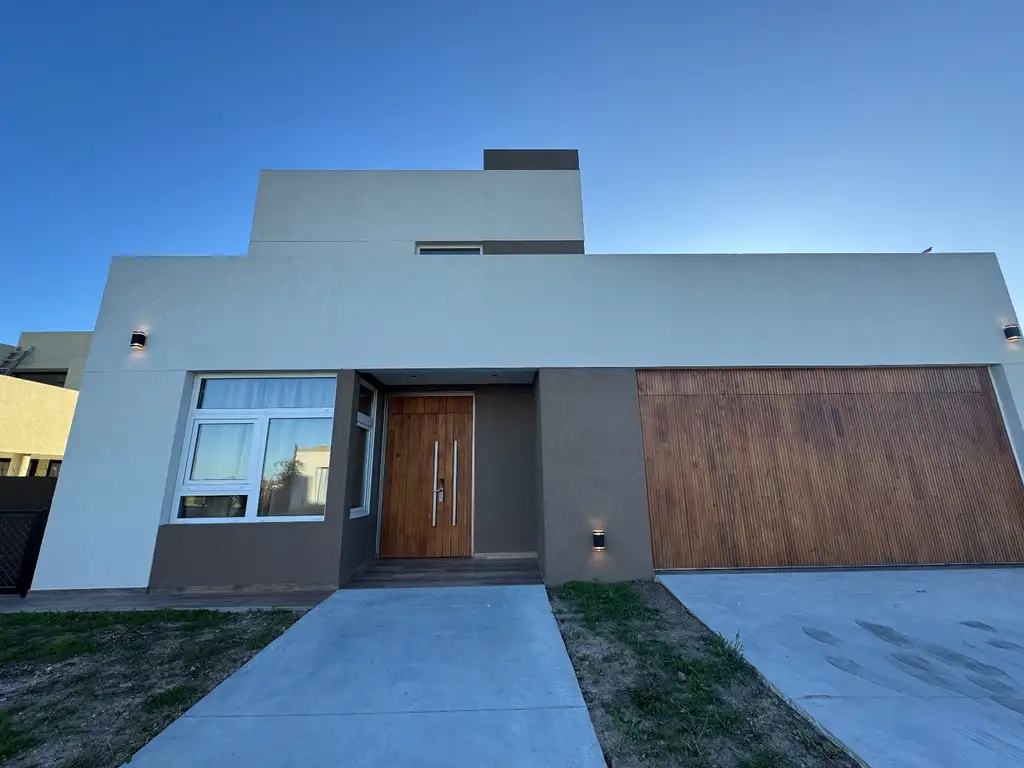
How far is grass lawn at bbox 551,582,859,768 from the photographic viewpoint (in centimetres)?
158

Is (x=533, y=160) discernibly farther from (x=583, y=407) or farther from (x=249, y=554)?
(x=249, y=554)

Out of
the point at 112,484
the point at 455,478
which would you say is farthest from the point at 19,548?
the point at 455,478

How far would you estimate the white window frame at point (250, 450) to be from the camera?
4.29m

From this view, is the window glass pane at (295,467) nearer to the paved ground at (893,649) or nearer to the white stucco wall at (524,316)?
the white stucco wall at (524,316)

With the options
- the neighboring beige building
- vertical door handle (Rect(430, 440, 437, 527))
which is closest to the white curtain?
vertical door handle (Rect(430, 440, 437, 527))

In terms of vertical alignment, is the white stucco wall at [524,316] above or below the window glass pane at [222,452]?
above

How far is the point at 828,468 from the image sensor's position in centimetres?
454

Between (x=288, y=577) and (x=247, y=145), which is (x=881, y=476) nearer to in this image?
(x=288, y=577)

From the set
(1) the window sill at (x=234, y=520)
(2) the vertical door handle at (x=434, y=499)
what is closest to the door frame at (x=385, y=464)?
(2) the vertical door handle at (x=434, y=499)

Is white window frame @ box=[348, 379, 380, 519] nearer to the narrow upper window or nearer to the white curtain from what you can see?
the white curtain

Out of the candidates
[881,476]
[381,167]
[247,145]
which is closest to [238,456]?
[381,167]

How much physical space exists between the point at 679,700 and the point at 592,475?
251 centimetres

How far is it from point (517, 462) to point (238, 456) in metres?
3.46

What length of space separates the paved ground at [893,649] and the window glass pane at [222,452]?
16.0 feet
